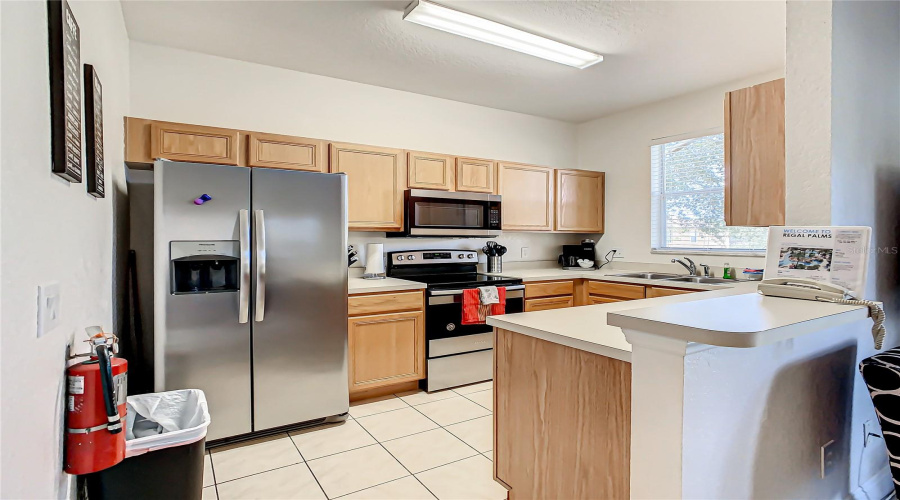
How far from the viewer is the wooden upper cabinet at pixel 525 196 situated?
4242mm

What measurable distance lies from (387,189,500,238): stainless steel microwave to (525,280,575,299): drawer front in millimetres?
589

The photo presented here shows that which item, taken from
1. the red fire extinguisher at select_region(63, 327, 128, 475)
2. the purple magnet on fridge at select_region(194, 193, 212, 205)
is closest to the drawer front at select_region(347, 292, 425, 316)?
the purple magnet on fridge at select_region(194, 193, 212, 205)

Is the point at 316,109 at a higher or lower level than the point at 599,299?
higher

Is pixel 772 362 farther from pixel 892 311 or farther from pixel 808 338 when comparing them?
pixel 892 311

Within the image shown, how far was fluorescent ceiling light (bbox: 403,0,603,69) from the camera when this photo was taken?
2.57 metres

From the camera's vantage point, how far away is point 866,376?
1.45 meters

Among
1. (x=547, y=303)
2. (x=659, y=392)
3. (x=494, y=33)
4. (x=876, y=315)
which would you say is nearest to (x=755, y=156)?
(x=876, y=315)

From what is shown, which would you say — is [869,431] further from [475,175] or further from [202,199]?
[202,199]

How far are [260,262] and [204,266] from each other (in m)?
0.29

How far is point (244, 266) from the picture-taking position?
2.54m

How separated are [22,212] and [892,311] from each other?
2.85 metres

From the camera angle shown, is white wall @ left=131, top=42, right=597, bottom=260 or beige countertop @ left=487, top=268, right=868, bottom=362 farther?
white wall @ left=131, top=42, right=597, bottom=260

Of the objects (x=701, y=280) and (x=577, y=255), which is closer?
(x=701, y=280)

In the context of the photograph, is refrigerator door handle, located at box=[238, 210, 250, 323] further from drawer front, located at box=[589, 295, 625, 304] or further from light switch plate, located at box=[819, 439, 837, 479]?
drawer front, located at box=[589, 295, 625, 304]
